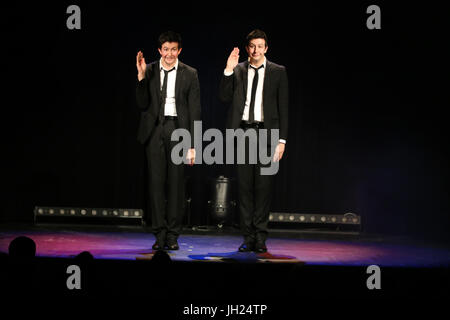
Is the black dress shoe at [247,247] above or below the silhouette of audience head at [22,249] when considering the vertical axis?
below

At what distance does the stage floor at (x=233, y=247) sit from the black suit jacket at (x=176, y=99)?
2.94 ft

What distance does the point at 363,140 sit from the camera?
650 cm

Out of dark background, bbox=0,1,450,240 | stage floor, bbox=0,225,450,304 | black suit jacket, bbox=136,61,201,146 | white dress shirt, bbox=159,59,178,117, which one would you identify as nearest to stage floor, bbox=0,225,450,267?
stage floor, bbox=0,225,450,304

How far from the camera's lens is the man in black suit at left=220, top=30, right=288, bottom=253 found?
4.38 metres

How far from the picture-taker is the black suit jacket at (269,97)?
14.4ft

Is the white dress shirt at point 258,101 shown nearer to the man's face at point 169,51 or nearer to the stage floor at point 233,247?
the man's face at point 169,51

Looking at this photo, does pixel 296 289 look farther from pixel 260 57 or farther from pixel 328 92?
pixel 328 92

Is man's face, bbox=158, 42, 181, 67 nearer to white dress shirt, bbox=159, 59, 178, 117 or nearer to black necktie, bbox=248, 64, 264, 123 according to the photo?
white dress shirt, bbox=159, 59, 178, 117

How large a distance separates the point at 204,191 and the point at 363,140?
1854 mm

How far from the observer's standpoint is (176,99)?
14.5 ft

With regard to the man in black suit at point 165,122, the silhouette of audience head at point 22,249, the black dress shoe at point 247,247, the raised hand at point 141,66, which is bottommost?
the black dress shoe at point 247,247

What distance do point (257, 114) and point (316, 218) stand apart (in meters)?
2.43

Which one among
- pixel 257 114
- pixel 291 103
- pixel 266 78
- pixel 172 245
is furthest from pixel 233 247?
pixel 291 103

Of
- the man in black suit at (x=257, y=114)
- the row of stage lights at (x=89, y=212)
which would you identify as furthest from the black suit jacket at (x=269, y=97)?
the row of stage lights at (x=89, y=212)
